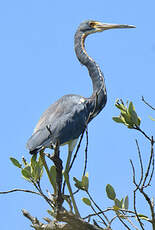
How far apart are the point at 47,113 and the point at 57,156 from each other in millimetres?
1935

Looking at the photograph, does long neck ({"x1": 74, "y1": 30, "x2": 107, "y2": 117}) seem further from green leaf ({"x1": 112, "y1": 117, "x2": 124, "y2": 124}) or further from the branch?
the branch

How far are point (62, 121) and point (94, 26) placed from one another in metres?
1.56

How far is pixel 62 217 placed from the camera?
143 inches

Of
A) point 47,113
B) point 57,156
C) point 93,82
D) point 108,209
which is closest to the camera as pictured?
point 57,156

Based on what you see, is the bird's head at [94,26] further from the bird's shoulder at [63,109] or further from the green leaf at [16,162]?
the green leaf at [16,162]

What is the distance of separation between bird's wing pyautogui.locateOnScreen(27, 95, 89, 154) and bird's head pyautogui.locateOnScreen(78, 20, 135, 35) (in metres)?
1.02

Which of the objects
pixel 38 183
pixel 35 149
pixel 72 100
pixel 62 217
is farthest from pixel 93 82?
pixel 62 217

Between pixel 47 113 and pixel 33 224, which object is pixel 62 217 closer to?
pixel 33 224

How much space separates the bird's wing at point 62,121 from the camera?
4973 mm

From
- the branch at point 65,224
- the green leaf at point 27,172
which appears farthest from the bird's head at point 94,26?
the branch at point 65,224

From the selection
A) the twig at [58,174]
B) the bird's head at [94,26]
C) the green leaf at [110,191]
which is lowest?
the green leaf at [110,191]

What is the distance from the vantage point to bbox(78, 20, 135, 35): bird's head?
6.16m

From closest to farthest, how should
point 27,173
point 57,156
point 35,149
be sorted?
point 57,156
point 27,173
point 35,149

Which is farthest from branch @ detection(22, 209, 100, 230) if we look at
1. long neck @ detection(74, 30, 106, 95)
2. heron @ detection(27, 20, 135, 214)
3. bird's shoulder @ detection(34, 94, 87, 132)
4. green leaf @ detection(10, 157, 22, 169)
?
long neck @ detection(74, 30, 106, 95)
